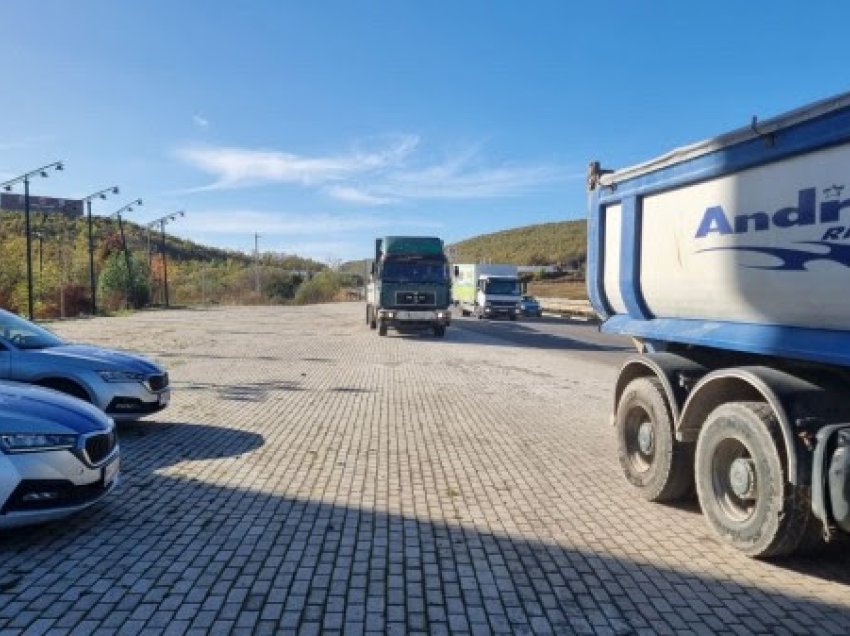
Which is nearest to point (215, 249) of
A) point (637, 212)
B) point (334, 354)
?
point (334, 354)

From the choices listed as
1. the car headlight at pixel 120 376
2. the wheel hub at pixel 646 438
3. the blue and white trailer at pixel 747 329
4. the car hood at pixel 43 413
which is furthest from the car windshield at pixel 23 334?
the wheel hub at pixel 646 438

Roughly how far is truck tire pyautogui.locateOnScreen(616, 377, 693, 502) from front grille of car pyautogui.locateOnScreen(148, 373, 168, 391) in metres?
5.16

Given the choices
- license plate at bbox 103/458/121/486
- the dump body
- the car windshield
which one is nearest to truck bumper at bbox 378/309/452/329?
the car windshield

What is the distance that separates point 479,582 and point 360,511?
5.27ft

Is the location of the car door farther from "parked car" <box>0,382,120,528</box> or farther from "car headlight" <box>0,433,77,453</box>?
"car headlight" <box>0,433,77,453</box>

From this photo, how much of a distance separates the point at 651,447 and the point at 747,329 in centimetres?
167

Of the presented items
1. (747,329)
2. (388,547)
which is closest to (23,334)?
(388,547)

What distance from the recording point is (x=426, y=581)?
438 cm

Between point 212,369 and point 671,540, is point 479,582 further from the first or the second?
point 212,369

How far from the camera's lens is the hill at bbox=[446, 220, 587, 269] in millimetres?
104688

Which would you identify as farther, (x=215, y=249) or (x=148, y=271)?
(x=215, y=249)

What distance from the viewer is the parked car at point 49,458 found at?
4703 millimetres

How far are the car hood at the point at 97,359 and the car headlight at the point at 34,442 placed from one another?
311 centimetres

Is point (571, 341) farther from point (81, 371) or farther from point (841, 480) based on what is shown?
point (841, 480)
